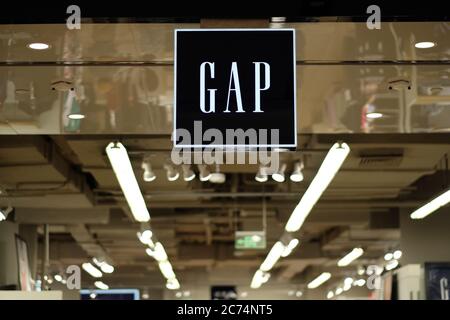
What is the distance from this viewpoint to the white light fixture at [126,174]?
6.78 metres

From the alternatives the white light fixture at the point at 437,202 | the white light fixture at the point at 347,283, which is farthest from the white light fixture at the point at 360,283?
the white light fixture at the point at 437,202

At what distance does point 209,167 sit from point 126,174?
2.09 m

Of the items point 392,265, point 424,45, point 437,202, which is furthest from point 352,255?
point 424,45

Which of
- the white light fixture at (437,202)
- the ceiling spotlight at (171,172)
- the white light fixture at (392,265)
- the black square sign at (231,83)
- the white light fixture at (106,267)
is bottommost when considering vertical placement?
the black square sign at (231,83)

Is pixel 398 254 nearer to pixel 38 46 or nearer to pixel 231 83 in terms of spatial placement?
pixel 38 46

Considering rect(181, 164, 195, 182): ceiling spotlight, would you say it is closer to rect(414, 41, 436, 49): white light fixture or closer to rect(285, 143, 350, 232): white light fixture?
rect(285, 143, 350, 232): white light fixture

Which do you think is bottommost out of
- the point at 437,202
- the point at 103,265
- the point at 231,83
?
the point at 231,83

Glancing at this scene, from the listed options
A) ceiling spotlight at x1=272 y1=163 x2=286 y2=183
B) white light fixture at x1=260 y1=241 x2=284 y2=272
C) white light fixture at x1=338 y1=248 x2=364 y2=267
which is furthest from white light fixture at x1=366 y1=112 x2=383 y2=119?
white light fixture at x1=338 y1=248 x2=364 y2=267

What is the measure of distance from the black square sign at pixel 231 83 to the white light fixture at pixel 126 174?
2.43 metres

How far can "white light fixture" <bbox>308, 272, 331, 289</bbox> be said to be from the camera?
20430 millimetres

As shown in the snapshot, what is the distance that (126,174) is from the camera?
7449mm

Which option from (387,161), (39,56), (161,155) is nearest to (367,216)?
(387,161)

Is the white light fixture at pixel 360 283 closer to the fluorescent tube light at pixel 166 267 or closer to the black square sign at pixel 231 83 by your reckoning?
the fluorescent tube light at pixel 166 267

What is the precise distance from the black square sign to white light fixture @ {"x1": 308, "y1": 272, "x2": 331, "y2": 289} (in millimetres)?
16323
